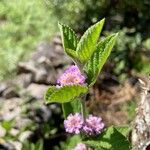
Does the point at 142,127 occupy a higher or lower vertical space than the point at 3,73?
higher

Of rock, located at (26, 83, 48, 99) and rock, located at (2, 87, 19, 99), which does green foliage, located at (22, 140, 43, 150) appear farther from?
rock, located at (2, 87, 19, 99)

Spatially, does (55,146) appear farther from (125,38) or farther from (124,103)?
(125,38)

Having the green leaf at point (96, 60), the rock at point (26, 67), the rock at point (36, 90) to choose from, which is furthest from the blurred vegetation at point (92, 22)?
the green leaf at point (96, 60)

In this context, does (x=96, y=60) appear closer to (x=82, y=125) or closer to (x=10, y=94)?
(x=82, y=125)

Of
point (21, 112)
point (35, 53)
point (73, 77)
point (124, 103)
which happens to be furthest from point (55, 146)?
point (73, 77)

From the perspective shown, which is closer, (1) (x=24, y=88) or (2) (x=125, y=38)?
(1) (x=24, y=88)

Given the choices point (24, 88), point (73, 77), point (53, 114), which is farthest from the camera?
point (24, 88)

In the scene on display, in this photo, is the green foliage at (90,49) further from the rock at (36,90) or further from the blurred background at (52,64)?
the rock at (36,90)

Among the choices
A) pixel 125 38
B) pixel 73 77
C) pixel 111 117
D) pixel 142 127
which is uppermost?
pixel 73 77
